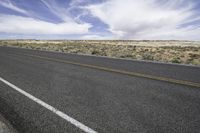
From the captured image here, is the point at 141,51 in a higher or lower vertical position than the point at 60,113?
lower

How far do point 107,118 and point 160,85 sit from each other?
307 cm

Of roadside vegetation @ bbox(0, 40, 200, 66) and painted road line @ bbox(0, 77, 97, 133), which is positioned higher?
painted road line @ bbox(0, 77, 97, 133)

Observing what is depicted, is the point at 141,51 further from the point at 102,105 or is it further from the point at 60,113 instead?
the point at 60,113

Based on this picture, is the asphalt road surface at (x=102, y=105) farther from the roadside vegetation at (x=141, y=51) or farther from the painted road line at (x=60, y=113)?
the roadside vegetation at (x=141, y=51)

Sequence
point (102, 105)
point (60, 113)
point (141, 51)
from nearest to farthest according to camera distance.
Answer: point (60, 113) → point (102, 105) → point (141, 51)

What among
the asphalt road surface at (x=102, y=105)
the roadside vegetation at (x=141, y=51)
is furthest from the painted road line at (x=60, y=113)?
the roadside vegetation at (x=141, y=51)

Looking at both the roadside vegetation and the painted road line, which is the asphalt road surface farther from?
the roadside vegetation

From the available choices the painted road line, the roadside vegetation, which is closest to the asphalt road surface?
the painted road line

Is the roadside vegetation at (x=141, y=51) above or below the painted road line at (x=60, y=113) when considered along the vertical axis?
below

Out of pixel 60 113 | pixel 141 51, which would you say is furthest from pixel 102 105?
pixel 141 51

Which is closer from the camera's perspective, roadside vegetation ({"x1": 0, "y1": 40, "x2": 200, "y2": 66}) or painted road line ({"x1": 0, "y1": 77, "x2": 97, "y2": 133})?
painted road line ({"x1": 0, "y1": 77, "x2": 97, "y2": 133})

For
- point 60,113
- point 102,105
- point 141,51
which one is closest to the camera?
point 60,113

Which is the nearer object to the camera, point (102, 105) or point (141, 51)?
point (102, 105)

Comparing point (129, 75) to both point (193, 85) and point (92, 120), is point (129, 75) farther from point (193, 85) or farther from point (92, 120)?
point (92, 120)
